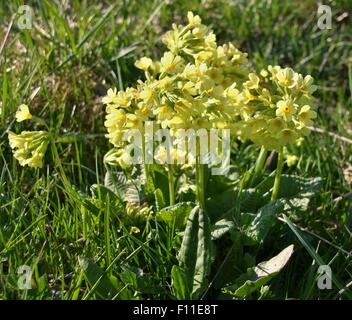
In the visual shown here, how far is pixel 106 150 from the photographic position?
271 centimetres

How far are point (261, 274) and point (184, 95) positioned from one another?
1.79ft

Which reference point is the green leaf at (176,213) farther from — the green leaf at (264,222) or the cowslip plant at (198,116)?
the green leaf at (264,222)

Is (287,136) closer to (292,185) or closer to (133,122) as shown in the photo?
(292,185)

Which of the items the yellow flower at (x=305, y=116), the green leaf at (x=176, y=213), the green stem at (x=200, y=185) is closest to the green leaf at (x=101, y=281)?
the green leaf at (x=176, y=213)

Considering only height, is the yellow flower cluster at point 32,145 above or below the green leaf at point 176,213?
above

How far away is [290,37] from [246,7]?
30 cm

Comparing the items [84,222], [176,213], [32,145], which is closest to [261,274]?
[176,213]

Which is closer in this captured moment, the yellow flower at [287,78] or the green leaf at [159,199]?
the yellow flower at [287,78]

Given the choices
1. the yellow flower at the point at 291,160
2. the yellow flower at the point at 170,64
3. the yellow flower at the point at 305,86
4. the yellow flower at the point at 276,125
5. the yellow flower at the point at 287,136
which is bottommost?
the yellow flower at the point at 291,160

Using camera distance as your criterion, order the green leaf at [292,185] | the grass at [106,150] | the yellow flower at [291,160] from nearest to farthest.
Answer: the grass at [106,150] < the green leaf at [292,185] < the yellow flower at [291,160]

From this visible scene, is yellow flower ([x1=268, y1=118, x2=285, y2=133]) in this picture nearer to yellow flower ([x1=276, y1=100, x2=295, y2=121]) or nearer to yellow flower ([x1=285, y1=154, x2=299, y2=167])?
yellow flower ([x1=276, y1=100, x2=295, y2=121])

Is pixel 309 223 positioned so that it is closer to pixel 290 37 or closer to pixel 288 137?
pixel 288 137

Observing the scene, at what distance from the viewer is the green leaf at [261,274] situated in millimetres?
1909

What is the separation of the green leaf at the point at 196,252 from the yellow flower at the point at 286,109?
346 millimetres
